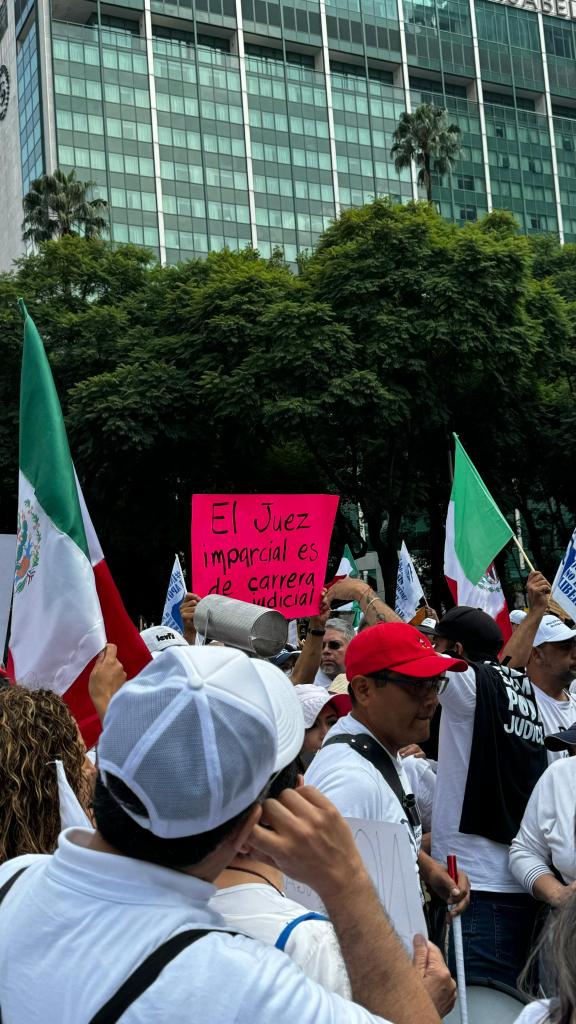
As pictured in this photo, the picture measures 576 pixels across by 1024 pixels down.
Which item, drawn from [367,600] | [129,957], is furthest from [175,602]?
[129,957]

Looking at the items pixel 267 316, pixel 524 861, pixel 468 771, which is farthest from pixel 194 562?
pixel 267 316

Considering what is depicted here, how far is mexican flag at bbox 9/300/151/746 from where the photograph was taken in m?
4.19

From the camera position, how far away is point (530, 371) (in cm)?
2725

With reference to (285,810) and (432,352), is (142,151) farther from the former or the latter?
(285,810)

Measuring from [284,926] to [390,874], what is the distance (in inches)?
17.8

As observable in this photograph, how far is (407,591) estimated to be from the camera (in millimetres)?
14016

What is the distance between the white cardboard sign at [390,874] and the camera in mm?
2357

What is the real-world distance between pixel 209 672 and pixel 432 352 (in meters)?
24.2

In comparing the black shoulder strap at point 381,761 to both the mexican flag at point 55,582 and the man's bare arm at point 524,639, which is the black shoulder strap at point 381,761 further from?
the man's bare arm at point 524,639

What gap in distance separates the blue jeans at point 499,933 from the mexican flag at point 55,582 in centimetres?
148

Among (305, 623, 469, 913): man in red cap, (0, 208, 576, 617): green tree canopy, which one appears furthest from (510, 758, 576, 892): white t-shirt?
(0, 208, 576, 617): green tree canopy

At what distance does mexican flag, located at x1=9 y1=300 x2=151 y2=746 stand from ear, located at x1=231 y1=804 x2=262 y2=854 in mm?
2519

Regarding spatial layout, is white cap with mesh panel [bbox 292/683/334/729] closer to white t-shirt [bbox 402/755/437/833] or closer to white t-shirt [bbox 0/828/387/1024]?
white t-shirt [bbox 402/755/437/833]

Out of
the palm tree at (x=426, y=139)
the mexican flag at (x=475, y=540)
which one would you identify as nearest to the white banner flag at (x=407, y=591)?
the mexican flag at (x=475, y=540)
